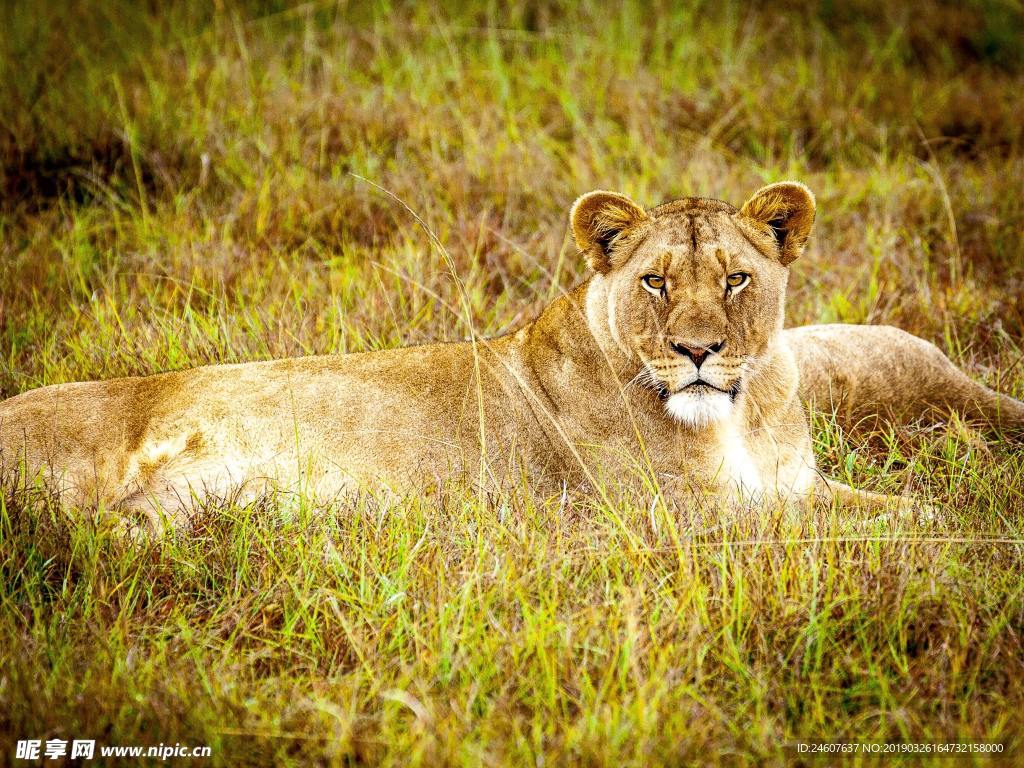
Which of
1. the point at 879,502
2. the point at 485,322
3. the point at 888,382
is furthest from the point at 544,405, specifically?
A: the point at 888,382

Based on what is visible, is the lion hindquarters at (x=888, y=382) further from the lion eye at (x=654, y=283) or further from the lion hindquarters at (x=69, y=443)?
the lion hindquarters at (x=69, y=443)

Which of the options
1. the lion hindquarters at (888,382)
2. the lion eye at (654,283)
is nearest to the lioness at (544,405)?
the lion eye at (654,283)

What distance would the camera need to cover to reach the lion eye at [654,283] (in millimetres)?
3195

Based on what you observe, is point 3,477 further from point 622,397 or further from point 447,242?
point 447,242

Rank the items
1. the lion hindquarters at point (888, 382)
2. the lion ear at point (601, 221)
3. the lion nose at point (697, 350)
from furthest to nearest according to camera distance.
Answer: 1. the lion hindquarters at point (888, 382)
2. the lion ear at point (601, 221)
3. the lion nose at point (697, 350)

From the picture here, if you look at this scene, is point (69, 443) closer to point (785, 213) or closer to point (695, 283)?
point (695, 283)

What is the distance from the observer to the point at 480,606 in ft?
8.59

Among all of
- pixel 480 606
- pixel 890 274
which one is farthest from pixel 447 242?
pixel 480 606

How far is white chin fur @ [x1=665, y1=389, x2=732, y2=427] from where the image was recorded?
10.4 feet

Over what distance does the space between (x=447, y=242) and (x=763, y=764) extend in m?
3.55

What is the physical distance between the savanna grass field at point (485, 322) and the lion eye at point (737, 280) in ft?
2.25

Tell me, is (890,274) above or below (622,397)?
below

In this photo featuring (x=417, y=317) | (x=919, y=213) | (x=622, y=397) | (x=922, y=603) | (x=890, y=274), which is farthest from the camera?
(x=919, y=213)

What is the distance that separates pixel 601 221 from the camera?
11.0ft
